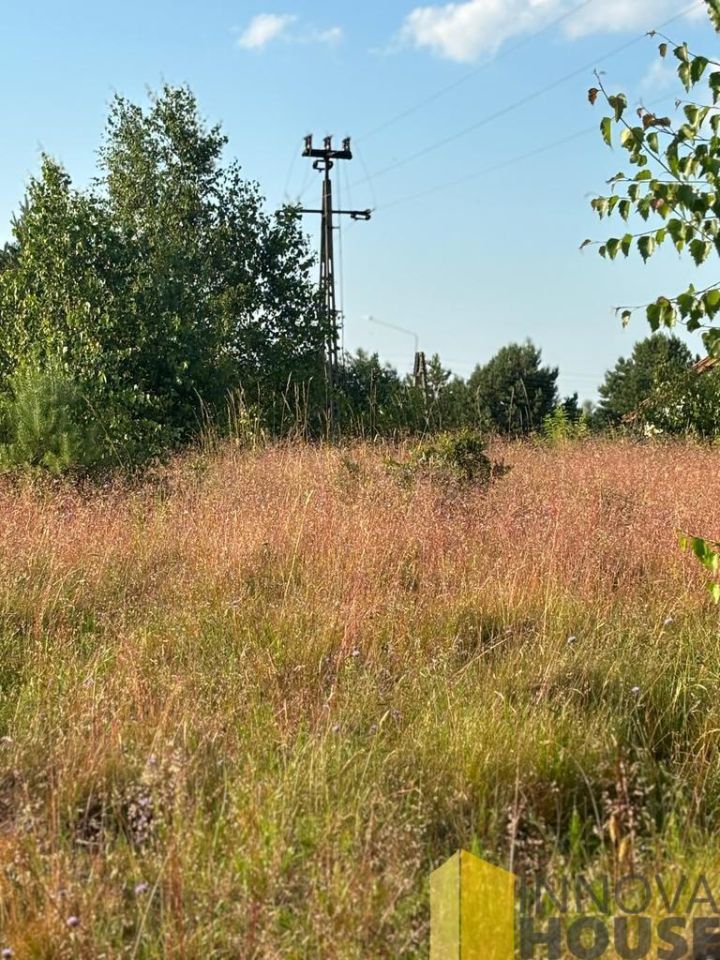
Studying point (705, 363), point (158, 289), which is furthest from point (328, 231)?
point (705, 363)

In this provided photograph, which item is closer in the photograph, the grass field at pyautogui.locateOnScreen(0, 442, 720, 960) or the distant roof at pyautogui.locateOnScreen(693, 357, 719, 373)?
the grass field at pyautogui.locateOnScreen(0, 442, 720, 960)

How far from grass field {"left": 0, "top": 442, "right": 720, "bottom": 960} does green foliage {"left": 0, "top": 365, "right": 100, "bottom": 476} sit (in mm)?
2820

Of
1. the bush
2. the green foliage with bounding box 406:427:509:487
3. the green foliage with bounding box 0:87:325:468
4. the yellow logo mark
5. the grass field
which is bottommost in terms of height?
the yellow logo mark

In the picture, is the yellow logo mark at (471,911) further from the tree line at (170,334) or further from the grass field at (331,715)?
the tree line at (170,334)

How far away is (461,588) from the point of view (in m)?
4.65

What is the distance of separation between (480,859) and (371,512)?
3.45m

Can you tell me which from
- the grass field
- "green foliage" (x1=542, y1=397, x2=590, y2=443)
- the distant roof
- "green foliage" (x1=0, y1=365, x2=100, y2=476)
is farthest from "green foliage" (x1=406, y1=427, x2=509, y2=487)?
"green foliage" (x1=542, y1=397, x2=590, y2=443)

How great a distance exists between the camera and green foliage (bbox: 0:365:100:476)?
28.6 ft

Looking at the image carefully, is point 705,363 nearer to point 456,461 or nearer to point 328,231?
point 456,461

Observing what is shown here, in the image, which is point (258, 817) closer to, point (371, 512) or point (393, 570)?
point (393, 570)

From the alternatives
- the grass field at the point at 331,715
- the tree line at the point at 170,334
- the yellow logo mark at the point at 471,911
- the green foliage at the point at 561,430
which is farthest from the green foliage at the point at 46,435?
the yellow logo mark at the point at 471,911

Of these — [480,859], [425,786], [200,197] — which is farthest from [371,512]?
[200,197]

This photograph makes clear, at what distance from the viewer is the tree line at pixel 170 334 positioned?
9.90m

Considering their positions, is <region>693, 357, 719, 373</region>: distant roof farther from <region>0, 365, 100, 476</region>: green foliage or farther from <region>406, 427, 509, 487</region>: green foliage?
<region>0, 365, 100, 476</region>: green foliage
